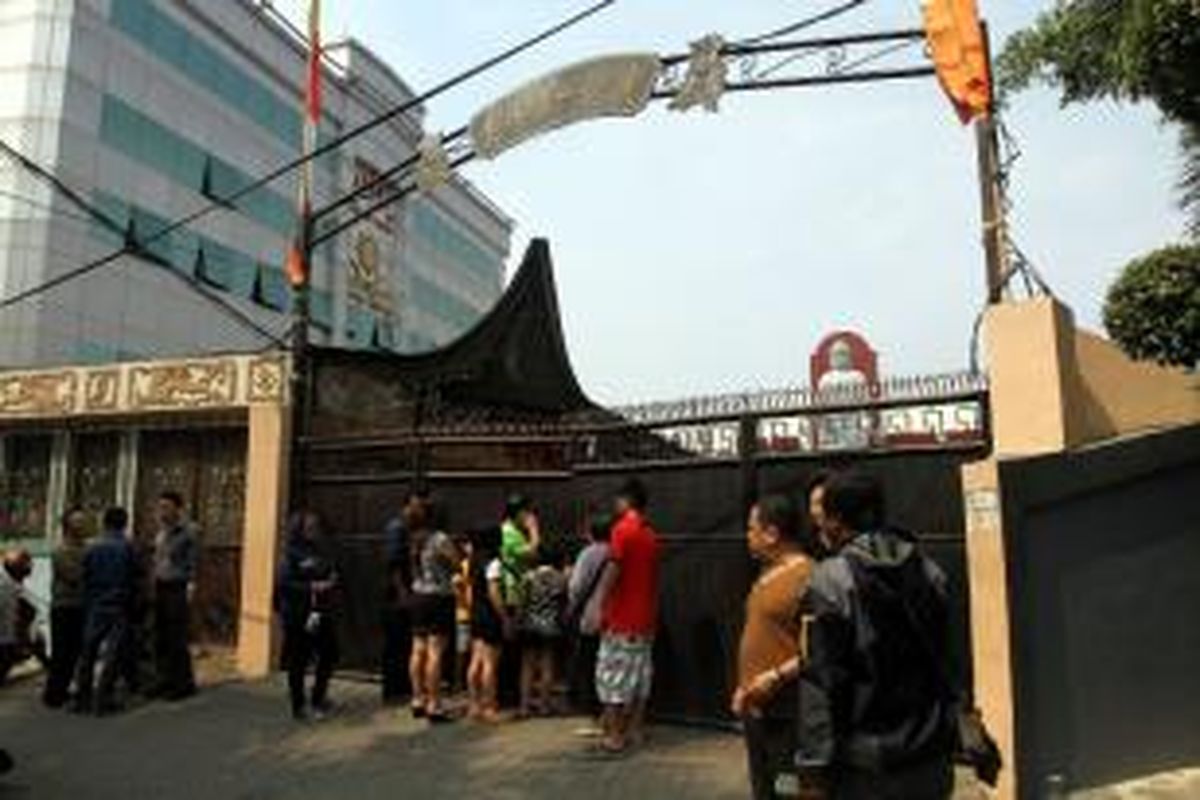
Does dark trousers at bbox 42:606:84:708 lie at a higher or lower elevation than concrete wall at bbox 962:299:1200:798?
lower

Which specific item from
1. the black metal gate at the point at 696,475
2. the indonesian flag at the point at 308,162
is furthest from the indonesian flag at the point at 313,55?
the black metal gate at the point at 696,475

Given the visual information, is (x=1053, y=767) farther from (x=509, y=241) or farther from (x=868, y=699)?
(x=509, y=241)

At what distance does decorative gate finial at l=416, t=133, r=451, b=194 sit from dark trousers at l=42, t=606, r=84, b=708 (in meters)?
5.25

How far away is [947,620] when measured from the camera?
4934mm

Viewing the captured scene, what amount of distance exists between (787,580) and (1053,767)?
12.7 ft

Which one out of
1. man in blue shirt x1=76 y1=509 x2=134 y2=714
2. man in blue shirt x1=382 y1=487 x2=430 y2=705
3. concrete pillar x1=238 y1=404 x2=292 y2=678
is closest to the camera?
man in blue shirt x1=382 y1=487 x2=430 y2=705

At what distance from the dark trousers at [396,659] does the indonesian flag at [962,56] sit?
618 cm

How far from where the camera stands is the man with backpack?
4605 mm

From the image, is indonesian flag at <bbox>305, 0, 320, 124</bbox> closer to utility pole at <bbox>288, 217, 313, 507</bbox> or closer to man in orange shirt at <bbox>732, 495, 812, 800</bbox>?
utility pole at <bbox>288, 217, 313, 507</bbox>

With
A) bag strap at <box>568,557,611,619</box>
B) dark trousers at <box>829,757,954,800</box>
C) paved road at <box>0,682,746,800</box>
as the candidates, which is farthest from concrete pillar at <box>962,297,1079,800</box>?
dark trousers at <box>829,757,954,800</box>

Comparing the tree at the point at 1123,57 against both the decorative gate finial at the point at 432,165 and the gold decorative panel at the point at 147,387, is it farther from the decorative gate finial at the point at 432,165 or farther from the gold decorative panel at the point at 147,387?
the gold decorative panel at the point at 147,387

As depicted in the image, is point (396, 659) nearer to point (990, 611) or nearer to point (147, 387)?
point (147, 387)

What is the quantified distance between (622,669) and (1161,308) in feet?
15.6

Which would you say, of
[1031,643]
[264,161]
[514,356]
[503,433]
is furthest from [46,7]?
[1031,643]
